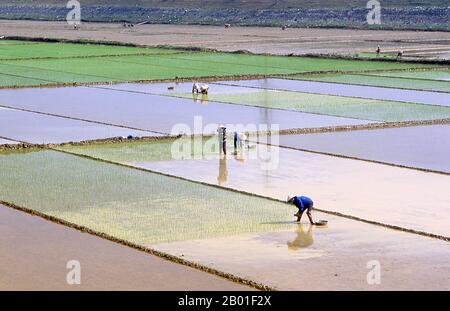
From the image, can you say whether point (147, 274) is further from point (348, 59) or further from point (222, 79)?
point (348, 59)

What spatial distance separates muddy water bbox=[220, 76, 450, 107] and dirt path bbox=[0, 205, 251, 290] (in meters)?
11.5

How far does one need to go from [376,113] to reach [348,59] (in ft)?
35.8

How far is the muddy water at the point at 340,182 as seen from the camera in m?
11.0

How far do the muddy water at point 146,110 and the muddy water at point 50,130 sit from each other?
0.48 m

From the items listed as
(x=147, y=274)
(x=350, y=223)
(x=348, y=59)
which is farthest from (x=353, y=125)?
(x=348, y=59)

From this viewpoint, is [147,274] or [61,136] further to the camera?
[61,136]

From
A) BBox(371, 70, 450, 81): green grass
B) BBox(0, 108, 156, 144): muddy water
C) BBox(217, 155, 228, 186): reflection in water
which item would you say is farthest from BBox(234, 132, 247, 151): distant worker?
BBox(371, 70, 450, 81): green grass

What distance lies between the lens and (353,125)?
1716 cm

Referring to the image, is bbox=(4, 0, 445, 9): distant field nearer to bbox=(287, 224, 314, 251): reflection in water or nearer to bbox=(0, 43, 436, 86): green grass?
bbox=(0, 43, 436, 86): green grass

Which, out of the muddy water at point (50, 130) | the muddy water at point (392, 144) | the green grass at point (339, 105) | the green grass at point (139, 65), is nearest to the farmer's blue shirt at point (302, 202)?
the muddy water at point (392, 144)

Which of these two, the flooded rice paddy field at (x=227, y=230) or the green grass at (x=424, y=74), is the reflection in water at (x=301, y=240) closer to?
the flooded rice paddy field at (x=227, y=230)

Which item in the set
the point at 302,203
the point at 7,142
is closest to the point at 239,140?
the point at 7,142

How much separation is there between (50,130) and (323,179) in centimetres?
556

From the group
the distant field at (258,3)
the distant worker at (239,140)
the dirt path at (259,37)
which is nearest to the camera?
the distant worker at (239,140)
